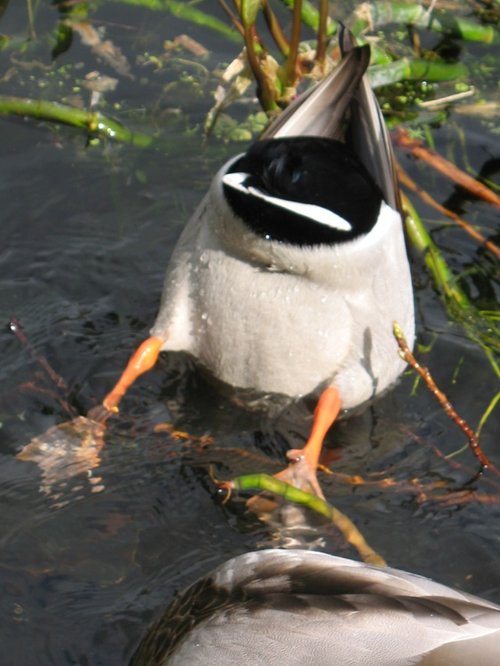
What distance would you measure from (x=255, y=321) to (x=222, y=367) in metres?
0.28

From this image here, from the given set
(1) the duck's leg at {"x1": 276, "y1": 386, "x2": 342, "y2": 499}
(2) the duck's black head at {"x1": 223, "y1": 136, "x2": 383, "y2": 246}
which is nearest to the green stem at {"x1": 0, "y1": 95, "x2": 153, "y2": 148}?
(2) the duck's black head at {"x1": 223, "y1": 136, "x2": 383, "y2": 246}

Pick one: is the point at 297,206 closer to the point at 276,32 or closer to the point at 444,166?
the point at 276,32

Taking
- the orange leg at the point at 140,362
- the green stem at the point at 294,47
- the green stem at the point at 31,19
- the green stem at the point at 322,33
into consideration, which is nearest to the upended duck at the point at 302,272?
the orange leg at the point at 140,362

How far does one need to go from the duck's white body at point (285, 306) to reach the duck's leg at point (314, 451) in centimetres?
6

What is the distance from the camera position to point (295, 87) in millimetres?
5438

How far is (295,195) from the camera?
13.0 feet

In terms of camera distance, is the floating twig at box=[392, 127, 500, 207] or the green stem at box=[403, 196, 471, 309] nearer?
the green stem at box=[403, 196, 471, 309]

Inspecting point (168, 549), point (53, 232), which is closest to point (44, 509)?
point (168, 549)

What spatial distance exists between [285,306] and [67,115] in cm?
177

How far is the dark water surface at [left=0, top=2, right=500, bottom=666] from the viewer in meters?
3.81

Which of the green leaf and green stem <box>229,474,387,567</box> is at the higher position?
the green leaf

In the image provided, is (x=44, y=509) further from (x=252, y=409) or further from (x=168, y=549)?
(x=252, y=409)

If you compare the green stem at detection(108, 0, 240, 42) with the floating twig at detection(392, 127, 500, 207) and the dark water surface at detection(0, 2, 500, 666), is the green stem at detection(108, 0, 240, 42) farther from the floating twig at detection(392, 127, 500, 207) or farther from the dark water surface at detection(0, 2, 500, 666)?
the floating twig at detection(392, 127, 500, 207)

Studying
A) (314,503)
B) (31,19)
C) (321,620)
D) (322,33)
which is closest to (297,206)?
(314,503)
